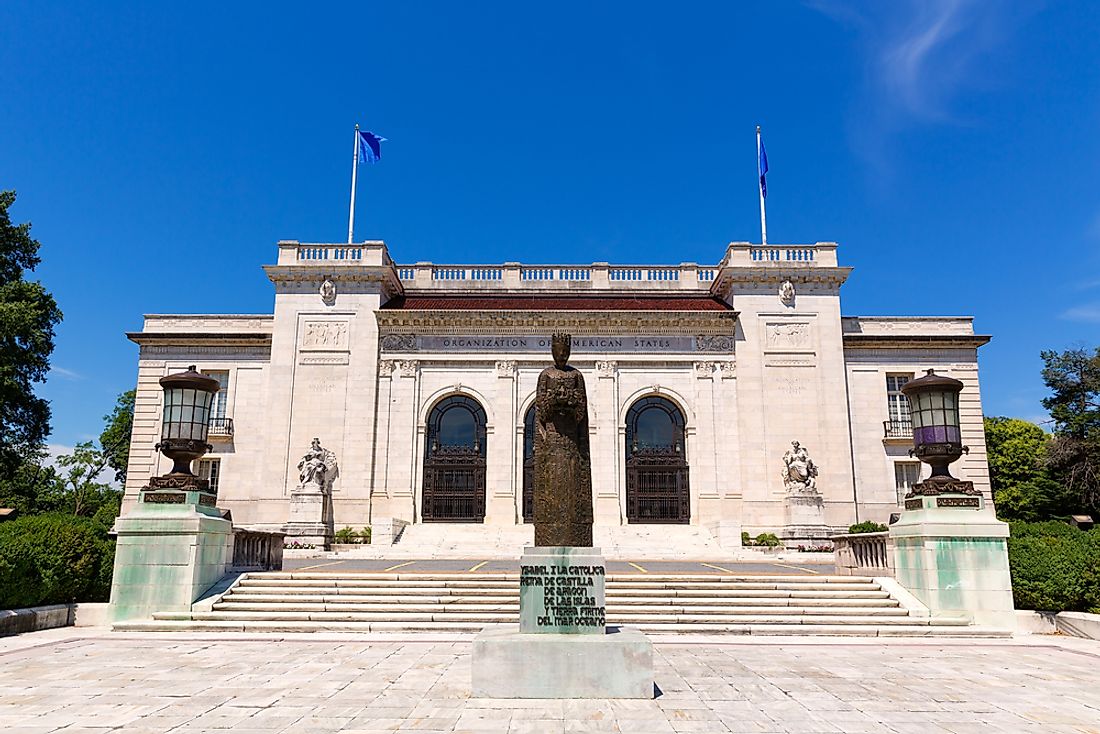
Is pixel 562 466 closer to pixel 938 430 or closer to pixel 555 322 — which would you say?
pixel 938 430

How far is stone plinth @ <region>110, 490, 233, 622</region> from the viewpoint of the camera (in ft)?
46.8

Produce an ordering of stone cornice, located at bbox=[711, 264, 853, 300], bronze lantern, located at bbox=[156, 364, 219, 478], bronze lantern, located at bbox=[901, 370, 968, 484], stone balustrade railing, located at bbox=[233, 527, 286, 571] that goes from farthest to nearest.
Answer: stone cornice, located at bbox=[711, 264, 853, 300] → stone balustrade railing, located at bbox=[233, 527, 286, 571] → bronze lantern, located at bbox=[156, 364, 219, 478] → bronze lantern, located at bbox=[901, 370, 968, 484]

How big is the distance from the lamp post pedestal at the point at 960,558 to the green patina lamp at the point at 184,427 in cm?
1549

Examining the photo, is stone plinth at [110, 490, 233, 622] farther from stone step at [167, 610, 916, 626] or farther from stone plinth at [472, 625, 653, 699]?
stone plinth at [472, 625, 653, 699]

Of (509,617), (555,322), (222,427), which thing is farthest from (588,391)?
(509,617)

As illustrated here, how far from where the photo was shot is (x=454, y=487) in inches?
1348

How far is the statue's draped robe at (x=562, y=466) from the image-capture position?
29.8 ft

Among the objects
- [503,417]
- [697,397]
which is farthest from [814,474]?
[503,417]

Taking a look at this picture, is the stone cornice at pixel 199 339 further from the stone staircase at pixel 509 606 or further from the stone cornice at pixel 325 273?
the stone staircase at pixel 509 606

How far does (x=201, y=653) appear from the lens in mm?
11164

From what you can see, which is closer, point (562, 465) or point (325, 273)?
point (562, 465)

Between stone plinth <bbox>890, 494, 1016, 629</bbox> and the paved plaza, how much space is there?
1.45 m

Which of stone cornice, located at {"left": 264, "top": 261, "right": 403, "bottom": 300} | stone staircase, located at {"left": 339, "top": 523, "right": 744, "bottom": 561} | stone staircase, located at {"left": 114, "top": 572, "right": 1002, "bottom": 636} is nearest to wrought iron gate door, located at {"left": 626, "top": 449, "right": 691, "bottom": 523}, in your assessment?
stone staircase, located at {"left": 339, "top": 523, "right": 744, "bottom": 561}

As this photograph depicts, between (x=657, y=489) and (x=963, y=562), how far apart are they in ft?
67.0
